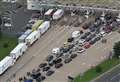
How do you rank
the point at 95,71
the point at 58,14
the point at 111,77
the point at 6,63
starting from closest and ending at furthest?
the point at 111,77 < the point at 95,71 < the point at 6,63 < the point at 58,14

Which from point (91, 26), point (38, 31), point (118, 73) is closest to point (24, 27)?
point (38, 31)

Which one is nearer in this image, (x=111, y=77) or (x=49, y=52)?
(x=111, y=77)

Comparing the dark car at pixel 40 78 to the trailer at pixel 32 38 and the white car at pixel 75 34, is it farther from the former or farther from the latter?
the white car at pixel 75 34

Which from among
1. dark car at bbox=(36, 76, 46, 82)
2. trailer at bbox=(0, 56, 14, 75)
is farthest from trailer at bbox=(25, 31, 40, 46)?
dark car at bbox=(36, 76, 46, 82)

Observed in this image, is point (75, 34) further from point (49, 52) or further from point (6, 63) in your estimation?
point (6, 63)

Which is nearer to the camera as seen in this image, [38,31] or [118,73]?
[118,73]

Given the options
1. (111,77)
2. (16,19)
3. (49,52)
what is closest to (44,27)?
(16,19)

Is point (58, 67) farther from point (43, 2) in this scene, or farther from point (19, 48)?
point (43, 2)
